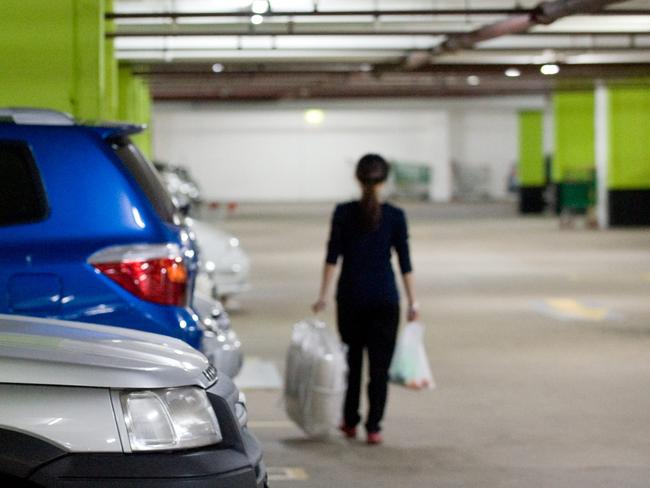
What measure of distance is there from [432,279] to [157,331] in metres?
15.2

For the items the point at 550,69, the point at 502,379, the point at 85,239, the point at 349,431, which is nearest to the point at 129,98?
the point at 550,69

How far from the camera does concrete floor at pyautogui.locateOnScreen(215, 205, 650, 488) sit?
8.03 meters

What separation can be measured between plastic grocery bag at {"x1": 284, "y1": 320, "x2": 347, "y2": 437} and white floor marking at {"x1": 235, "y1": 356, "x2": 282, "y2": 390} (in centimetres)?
216

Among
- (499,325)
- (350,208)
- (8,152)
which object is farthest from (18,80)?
(499,325)

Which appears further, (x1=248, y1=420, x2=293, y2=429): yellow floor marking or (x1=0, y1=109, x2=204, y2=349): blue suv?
(x1=248, y1=420, x2=293, y2=429): yellow floor marking

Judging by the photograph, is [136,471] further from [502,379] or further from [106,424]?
[502,379]

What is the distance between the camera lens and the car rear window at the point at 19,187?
6.51 metres

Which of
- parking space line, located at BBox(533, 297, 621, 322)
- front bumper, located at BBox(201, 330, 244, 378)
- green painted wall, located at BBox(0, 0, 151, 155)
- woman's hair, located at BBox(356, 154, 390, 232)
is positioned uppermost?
green painted wall, located at BBox(0, 0, 151, 155)

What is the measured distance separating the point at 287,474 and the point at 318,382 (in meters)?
0.95

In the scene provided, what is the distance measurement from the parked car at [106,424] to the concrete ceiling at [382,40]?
10.0 meters

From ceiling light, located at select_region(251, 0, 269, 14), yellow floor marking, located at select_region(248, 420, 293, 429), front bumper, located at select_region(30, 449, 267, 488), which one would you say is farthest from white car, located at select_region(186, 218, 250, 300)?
front bumper, located at select_region(30, 449, 267, 488)

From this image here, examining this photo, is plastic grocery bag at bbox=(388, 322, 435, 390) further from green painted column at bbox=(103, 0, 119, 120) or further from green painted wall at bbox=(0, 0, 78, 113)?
green painted column at bbox=(103, 0, 119, 120)

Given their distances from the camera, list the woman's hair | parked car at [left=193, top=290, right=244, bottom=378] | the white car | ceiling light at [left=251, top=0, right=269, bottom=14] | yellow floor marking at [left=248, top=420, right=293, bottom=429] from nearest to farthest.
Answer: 1. parked car at [left=193, top=290, right=244, bottom=378]
2. the woman's hair
3. yellow floor marking at [left=248, top=420, right=293, bottom=429]
4. the white car
5. ceiling light at [left=251, top=0, right=269, bottom=14]

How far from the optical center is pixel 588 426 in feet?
30.4
